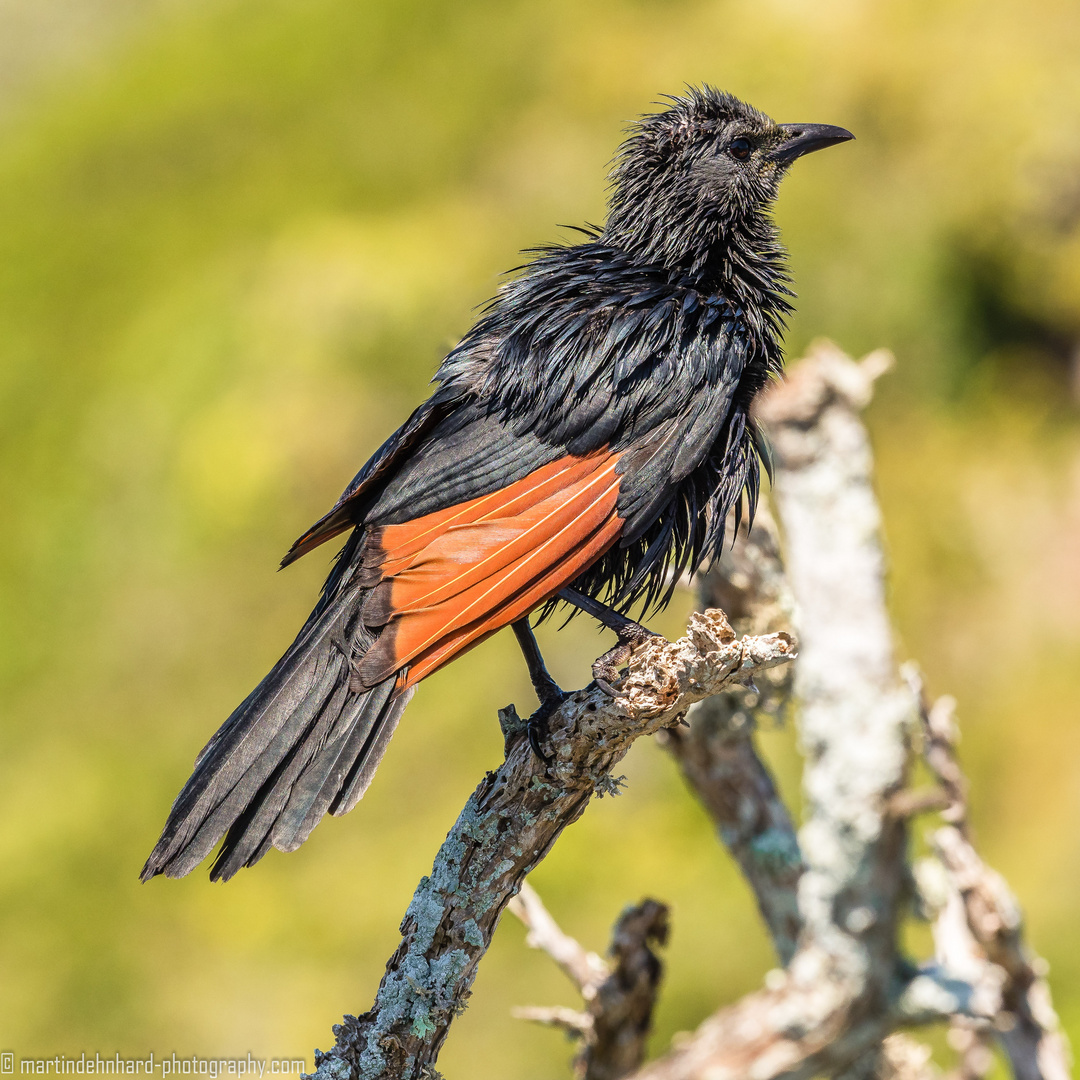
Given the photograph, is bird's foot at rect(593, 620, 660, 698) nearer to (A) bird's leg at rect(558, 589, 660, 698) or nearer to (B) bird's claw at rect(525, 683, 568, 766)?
(A) bird's leg at rect(558, 589, 660, 698)

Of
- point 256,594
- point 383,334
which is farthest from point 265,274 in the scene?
point 256,594

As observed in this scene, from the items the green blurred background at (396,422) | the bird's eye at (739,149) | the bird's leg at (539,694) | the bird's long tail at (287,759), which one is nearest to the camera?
the bird's long tail at (287,759)

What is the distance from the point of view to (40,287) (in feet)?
26.5

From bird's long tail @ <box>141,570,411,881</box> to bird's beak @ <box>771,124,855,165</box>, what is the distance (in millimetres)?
2153

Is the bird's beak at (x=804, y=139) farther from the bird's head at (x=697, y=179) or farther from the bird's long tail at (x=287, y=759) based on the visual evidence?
the bird's long tail at (x=287, y=759)

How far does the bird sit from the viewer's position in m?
2.84

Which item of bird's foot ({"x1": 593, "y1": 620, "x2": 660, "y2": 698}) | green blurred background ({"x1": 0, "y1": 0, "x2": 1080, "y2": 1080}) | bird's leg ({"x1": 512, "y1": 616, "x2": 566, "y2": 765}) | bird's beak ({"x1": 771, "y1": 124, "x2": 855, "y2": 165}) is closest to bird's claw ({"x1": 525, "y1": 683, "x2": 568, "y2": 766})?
bird's leg ({"x1": 512, "y1": 616, "x2": 566, "y2": 765})

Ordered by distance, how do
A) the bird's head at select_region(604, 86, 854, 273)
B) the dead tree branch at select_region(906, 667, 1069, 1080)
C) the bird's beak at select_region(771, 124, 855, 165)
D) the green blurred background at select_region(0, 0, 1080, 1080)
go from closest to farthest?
1. the bird's head at select_region(604, 86, 854, 273)
2. the bird's beak at select_region(771, 124, 855, 165)
3. the dead tree branch at select_region(906, 667, 1069, 1080)
4. the green blurred background at select_region(0, 0, 1080, 1080)

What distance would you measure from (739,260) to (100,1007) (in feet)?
16.0

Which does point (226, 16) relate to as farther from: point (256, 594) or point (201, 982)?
point (201, 982)

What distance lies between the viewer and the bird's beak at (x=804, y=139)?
3910mm

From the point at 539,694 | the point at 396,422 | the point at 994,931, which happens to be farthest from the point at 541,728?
the point at 396,422

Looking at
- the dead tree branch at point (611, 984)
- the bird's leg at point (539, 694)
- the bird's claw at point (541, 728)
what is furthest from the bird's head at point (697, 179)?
the dead tree branch at point (611, 984)

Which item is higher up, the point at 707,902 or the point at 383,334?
the point at 383,334
